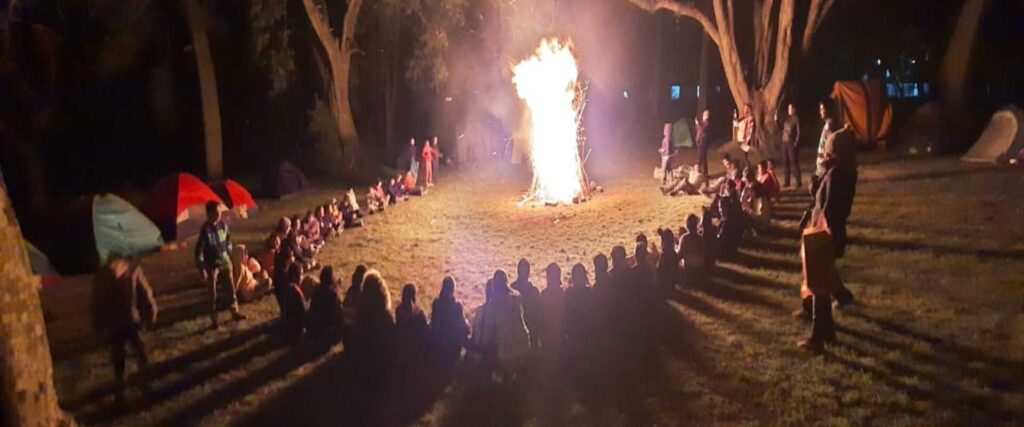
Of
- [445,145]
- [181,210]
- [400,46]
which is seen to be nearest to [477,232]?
[181,210]

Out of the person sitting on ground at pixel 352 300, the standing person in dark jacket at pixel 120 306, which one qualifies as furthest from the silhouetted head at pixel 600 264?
the standing person in dark jacket at pixel 120 306

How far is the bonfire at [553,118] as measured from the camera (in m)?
18.6

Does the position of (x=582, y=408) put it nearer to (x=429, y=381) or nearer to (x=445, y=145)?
(x=429, y=381)

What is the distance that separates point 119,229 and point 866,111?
21555mm

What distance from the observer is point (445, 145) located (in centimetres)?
3216

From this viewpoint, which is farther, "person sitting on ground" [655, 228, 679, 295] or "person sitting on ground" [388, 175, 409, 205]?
"person sitting on ground" [388, 175, 409, 205]

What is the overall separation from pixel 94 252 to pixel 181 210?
6.95ft

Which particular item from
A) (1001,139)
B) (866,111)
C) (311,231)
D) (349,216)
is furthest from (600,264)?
(866,111)

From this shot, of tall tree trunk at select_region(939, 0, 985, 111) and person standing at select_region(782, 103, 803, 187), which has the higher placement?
tall tree trunk at select_region(939, 0, 985, 111)

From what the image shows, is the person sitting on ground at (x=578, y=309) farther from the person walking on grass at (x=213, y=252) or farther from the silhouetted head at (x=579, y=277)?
the person walking on grass at (x=213, y=252)

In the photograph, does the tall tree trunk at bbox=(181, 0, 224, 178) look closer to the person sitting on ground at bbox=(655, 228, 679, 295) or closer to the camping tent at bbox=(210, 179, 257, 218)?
the camping tent at bbox=(210, 179, 257, 218)

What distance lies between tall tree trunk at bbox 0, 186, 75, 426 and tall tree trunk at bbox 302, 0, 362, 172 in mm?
18993

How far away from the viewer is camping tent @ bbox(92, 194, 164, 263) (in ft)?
47.3

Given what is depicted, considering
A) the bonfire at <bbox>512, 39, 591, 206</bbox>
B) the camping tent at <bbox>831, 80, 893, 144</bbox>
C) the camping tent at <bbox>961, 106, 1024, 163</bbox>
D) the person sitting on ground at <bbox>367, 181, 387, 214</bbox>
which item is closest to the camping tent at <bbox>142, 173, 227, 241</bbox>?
the person sitting on ground at <bbox>367, 181, 387, 214</bbox>
